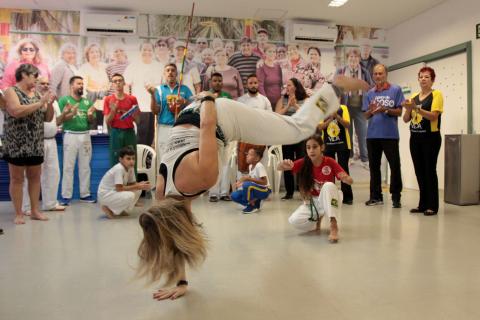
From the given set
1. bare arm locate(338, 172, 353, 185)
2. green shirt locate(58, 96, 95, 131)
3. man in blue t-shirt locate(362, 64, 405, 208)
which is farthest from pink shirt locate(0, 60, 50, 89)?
bare arm locate(338, 172, 353, 185)

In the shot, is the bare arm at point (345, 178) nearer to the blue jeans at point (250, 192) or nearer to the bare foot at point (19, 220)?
the blue jeans at point (250, 192)

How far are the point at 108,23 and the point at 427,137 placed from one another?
5106 millimetres

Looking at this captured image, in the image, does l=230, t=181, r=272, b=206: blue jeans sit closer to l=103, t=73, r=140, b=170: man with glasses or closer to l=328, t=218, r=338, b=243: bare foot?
l=328, t=218, r=338, b=243: bare foot

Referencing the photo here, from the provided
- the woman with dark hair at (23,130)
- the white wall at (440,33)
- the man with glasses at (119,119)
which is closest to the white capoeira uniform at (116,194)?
the woman with dark hair at (23,130)

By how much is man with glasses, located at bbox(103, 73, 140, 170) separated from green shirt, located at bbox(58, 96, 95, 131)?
0.29 m

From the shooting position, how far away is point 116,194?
4.09 m

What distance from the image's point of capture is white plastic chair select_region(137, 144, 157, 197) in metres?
5.70

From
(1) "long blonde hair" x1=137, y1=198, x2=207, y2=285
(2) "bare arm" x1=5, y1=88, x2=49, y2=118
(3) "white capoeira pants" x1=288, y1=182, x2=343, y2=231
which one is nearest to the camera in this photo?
(1) "long blonde hair" x1=137, y1=198, x2=207, y2=285

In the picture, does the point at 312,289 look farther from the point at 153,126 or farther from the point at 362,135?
the point at 362,135

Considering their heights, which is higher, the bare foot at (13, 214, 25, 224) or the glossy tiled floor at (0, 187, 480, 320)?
the bare foot at (13, 214, 25, 224)

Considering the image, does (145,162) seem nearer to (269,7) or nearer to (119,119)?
(119,119)

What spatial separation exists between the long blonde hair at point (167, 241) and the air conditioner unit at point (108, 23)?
212 inches

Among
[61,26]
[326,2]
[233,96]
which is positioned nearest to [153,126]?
[233,96]

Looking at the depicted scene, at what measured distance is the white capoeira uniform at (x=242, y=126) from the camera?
6.47 feet
